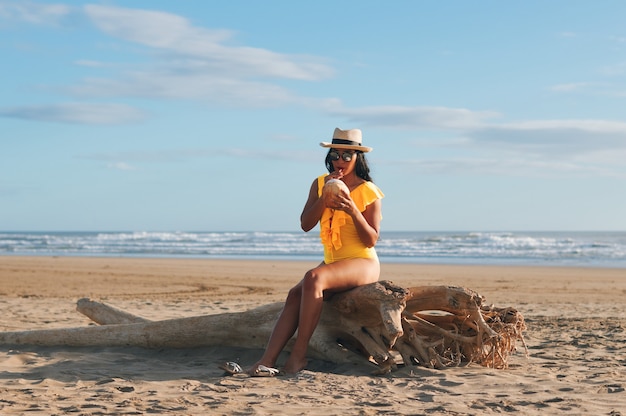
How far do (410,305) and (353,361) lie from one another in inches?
26.2

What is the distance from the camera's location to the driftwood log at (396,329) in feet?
19.4

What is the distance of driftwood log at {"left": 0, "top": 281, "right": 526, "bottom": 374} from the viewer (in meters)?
5.90

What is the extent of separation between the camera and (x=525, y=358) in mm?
6930

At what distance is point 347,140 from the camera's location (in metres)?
6.21

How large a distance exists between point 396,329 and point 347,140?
1.62m

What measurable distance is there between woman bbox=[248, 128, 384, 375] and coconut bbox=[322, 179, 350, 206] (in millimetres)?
18

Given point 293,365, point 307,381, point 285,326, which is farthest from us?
point 285,326

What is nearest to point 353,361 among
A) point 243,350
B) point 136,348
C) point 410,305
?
point 410,305

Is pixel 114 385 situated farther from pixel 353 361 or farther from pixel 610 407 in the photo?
pixel 610 407

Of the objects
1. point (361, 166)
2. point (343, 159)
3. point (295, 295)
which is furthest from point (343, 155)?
point (295, 295)

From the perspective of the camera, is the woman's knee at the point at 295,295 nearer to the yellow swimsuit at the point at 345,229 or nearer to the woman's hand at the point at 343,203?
the yellow swimsuit at the point at 345,229

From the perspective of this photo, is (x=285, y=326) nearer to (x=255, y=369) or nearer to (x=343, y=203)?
(x=255, y=369)

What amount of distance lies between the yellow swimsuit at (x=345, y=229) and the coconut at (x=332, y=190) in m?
0.26

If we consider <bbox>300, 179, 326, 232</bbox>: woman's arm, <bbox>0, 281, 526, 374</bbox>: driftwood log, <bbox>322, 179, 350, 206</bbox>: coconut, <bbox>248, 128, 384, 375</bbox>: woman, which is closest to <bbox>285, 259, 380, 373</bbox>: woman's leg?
<bbox>248, 128, 384, 375</bbox>: woman
